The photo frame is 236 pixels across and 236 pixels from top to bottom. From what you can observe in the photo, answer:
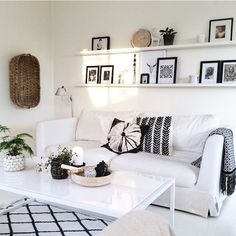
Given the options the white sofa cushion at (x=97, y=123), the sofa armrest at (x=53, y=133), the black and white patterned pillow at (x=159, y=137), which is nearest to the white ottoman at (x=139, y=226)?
the black and white patterned pillow at (x=159, y=137)

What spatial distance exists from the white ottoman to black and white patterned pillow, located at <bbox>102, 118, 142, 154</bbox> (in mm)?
1992

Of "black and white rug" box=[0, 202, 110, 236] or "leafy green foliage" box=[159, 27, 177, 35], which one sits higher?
"leafy green foliage" box=[159, 27, 177, 35]

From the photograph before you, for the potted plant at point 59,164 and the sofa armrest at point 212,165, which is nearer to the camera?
the potted plant at point 59,164

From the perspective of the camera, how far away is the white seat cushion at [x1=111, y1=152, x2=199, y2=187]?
7.88ft

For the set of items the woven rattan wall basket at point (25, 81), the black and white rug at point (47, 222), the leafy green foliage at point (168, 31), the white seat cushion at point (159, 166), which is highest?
the leafy green foliage at point (168, 31)

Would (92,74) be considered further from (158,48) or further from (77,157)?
(77,157)

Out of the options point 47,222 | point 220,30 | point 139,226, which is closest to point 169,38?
point 220,30

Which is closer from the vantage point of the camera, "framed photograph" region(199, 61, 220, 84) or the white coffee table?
the white coffee table

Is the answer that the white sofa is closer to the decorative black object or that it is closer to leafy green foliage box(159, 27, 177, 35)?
the decorative black object

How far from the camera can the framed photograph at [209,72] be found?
3.13 metres

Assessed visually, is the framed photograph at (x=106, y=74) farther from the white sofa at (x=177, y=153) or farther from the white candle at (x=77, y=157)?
the white candle at (x=77, y=157)

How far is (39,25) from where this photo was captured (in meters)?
4.08

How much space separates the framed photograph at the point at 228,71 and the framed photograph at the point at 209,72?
→ 6cm

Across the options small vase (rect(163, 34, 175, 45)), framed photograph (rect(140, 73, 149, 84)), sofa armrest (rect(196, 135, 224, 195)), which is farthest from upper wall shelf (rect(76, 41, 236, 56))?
sofa armrest (rect(196, 135, 224, 195))
